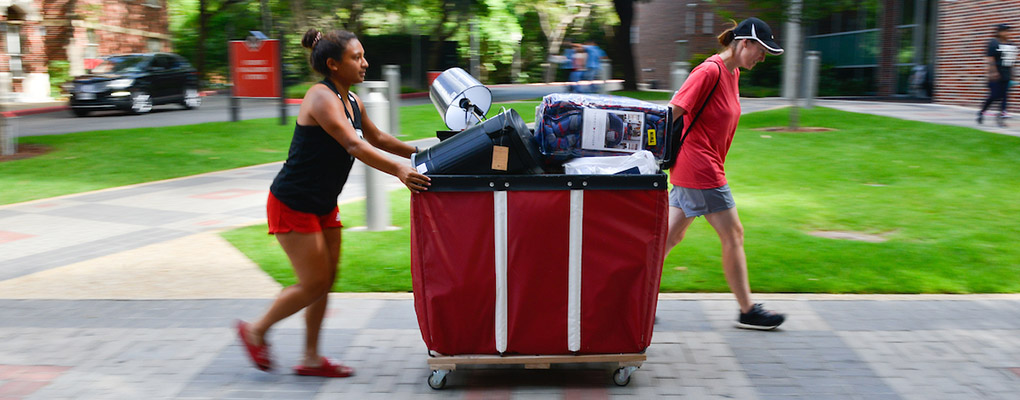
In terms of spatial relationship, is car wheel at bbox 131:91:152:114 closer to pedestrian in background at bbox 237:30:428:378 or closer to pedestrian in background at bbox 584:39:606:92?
pedestrian in background at bbox 584:39:606:92

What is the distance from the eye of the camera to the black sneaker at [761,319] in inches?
183

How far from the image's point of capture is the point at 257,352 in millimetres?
4004

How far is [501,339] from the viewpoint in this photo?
375cm

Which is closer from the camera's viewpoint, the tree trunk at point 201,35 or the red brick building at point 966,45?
the red brick building at point 966,45

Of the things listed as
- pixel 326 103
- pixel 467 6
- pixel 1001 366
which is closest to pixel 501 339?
pixel 326 103

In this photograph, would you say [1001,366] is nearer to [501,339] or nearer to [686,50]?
[501,339]

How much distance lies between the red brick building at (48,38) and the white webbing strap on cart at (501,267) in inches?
1000

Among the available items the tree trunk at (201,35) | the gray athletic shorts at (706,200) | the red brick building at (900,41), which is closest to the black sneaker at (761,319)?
the gray athletic shorts at (706,200)

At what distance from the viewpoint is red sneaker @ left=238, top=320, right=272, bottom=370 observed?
13.1ft

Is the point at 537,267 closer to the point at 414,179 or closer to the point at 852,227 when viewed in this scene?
the point at 414,179

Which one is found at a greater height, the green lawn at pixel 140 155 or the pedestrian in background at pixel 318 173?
the pedestrian in background at pixel 318 173

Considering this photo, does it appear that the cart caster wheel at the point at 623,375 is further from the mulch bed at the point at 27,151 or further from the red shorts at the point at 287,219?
the mulch bed at the point at 27,151

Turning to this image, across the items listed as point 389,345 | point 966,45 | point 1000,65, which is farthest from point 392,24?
point 389,345

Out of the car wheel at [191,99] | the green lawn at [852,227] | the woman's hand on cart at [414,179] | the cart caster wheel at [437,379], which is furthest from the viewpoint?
the car wheel at [191,99]
